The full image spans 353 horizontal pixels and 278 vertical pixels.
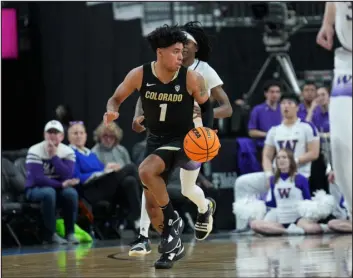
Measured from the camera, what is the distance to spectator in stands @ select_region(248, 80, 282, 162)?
467 inches

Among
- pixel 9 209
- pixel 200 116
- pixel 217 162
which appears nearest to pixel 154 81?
pixel 200 116

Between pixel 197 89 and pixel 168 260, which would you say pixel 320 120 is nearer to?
pixel 197 89

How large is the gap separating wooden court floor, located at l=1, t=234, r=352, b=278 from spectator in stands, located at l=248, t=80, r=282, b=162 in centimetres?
195

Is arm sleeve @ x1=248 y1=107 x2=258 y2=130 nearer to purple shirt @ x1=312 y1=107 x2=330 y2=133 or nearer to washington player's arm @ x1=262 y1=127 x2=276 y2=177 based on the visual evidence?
washington player's arm @ x1=262 y1=127 x2=276 y2=177

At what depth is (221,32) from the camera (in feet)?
41.4

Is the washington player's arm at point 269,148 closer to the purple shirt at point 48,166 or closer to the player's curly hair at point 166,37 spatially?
the purple shirt at point 48,166

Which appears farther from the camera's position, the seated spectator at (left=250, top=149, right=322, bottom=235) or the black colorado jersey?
the seated spectator at (left=250, top=149, right=322, bottom=235)

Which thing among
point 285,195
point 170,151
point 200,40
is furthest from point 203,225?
point 285,195

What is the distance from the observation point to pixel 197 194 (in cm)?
736

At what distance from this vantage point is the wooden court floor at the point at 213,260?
633 cm

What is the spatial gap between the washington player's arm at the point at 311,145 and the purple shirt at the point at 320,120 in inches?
17.6

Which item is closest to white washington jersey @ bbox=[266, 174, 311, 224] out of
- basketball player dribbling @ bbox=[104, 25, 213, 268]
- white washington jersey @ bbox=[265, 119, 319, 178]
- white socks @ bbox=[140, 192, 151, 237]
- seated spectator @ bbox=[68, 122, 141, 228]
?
white washington jersey @ bbox=[265, 119, 319, 178]

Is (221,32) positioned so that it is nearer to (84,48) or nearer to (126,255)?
(84,48)

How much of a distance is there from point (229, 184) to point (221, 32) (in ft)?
6.91
